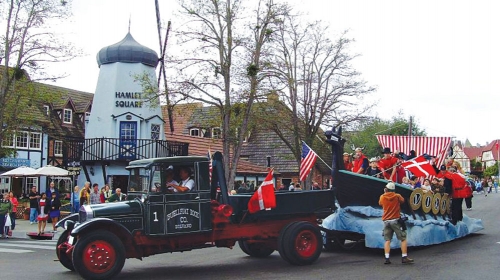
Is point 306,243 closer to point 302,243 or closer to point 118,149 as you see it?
point 302,243

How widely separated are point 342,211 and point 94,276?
5.36 meters

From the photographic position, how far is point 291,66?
105ft

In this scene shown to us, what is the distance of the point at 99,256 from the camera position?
31.2 ft

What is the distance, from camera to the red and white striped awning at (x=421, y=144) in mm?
15102

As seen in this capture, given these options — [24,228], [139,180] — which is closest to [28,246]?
[24,228]

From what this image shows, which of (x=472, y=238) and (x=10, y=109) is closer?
(x=472, y=238)

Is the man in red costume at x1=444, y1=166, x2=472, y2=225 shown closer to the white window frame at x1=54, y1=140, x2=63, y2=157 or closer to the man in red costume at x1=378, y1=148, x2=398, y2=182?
the man in red costume at x1=378, y1=148, x2=398, y2=182

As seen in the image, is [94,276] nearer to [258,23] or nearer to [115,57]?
[258,23]

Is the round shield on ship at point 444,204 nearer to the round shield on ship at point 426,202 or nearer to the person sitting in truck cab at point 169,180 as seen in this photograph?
the round shield on ship at point 426,202

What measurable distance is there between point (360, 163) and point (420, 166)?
1422 mm

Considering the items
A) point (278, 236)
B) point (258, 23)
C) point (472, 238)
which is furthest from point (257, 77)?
point (278, 236)

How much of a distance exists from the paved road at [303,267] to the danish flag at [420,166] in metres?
1.72

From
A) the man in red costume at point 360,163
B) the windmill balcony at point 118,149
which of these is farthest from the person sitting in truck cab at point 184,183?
the windmill balcony at point 118,149

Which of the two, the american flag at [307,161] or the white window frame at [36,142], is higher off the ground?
the white window frame at [36,142]
